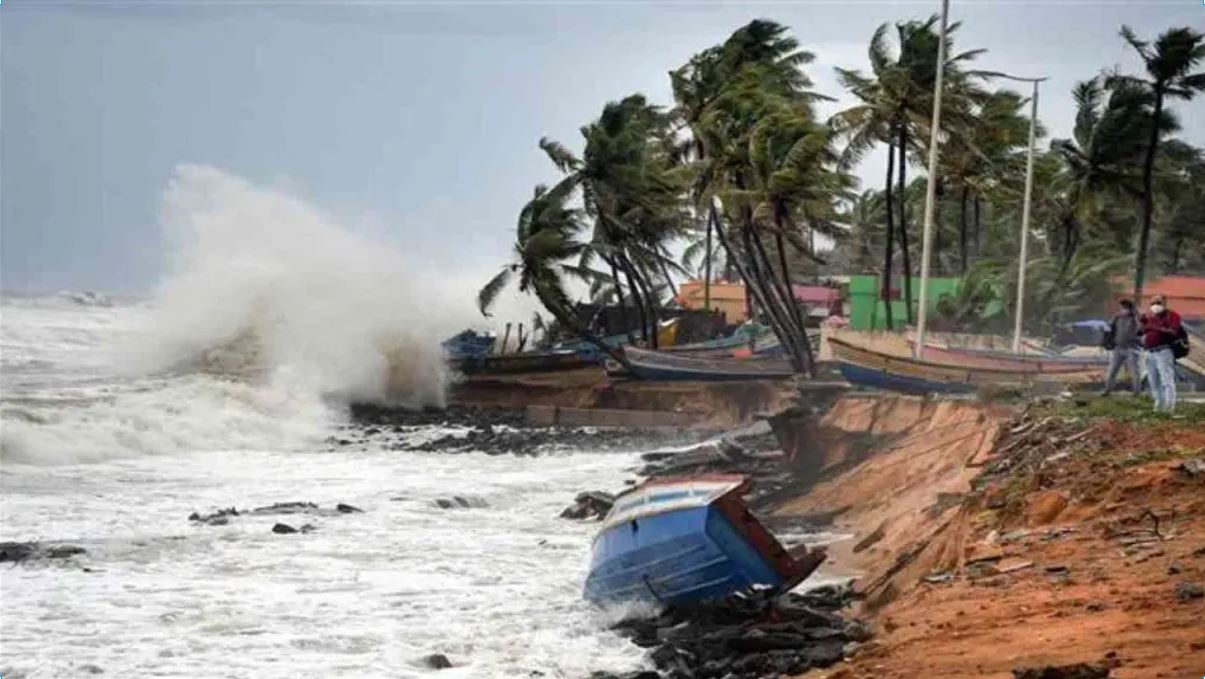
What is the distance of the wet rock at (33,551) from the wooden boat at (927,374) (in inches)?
626

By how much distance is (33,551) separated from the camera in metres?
17.1

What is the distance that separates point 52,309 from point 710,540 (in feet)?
303

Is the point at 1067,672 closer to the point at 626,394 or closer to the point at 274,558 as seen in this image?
the point at 274,558

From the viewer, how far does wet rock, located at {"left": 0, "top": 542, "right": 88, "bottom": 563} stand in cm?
1675

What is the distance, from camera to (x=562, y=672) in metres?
11.6

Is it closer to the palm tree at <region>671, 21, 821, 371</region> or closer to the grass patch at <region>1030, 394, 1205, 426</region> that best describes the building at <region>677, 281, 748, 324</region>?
the palm tree at <region>671, 21, 821, 371</region>

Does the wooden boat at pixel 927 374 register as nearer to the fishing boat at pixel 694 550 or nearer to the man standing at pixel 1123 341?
the man standing at pixel 1123 341

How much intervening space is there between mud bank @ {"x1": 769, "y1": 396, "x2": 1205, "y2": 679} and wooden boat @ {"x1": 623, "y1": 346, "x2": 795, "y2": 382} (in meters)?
17.6

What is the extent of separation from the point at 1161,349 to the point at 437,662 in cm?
978

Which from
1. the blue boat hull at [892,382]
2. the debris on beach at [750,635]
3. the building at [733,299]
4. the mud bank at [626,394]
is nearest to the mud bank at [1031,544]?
the debris on beach at [750,635]

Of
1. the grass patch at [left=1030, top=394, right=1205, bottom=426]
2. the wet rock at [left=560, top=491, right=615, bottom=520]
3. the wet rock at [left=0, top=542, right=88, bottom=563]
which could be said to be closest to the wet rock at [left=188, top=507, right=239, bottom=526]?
the wet rock at [left=0, top=542, right=88, bottom=563]

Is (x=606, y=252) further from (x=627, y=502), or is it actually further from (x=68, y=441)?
(x=627, y=502)

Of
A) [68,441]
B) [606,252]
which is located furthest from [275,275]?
[68,441]

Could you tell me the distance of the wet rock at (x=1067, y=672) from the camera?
291 inches
